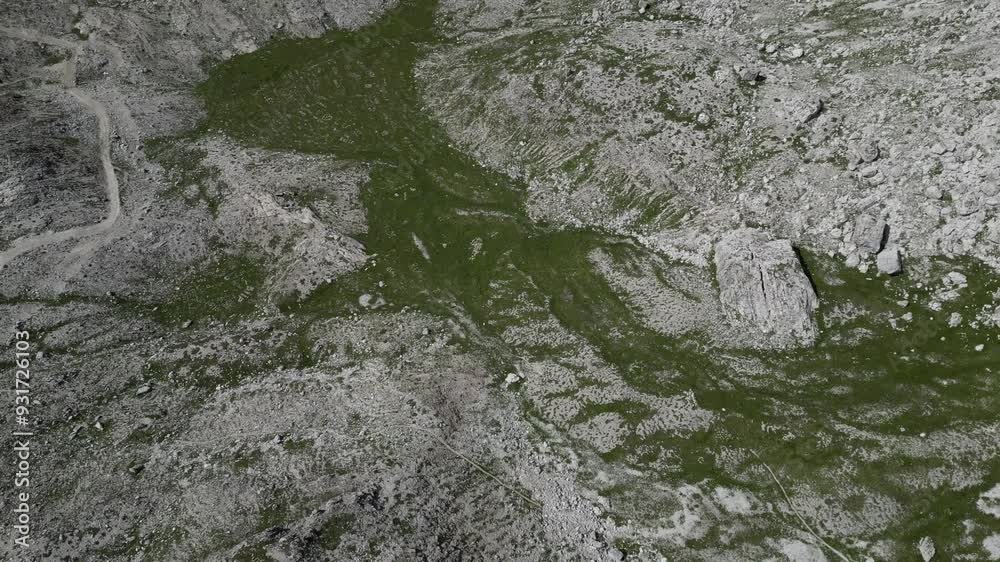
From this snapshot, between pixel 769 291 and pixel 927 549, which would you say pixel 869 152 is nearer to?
pixel 769 291

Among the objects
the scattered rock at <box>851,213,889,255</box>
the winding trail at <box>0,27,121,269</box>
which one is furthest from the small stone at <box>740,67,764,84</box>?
the winding trail at <box>0,27,121,269</box>

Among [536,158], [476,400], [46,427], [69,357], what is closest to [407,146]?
[536,158]

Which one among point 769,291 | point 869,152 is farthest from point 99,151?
point 869,152

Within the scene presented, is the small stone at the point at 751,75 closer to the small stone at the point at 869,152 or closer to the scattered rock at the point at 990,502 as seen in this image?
the small stone at the point at 869,152

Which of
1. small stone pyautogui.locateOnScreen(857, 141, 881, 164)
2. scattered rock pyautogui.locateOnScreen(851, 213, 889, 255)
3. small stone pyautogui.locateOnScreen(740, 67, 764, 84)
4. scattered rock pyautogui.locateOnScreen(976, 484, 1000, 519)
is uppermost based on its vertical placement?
small stone pyautogui.locateOnScreen(740, 67, 764, 84)

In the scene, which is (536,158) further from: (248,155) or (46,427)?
(46,427)

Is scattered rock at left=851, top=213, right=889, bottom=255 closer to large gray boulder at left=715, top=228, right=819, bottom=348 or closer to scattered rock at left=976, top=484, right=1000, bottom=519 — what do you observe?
large gray boulder at left=715, top=228, right=819, bottom=348
